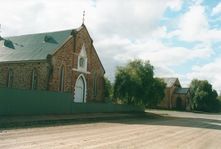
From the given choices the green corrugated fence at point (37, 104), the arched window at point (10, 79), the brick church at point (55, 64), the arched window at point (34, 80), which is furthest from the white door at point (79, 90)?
the arched window at point (10, 79)

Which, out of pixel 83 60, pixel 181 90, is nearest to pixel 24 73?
pixel 83 60

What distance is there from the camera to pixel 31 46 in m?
42.9

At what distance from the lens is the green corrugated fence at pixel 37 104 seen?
2630 cm

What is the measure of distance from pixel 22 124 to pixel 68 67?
1899cm

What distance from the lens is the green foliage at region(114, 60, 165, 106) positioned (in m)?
45.5

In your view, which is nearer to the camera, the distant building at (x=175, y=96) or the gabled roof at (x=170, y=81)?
the distant building at (x=175, y=96)

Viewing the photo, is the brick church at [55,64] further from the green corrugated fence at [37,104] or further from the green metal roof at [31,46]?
the green corrugated fence at [37,104]

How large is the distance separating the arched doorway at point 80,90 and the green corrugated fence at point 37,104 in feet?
15.0

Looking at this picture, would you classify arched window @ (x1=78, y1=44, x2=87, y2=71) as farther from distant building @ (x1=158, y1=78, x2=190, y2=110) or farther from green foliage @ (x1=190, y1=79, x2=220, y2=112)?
distant building @ (x1=158, y1=78, x2=190, y2=110)

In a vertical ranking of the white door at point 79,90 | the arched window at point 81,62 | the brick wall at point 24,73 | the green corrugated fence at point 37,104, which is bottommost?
the green corrugated fence at point 37,104

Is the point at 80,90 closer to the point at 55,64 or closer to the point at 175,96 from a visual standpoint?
the point at 55,64

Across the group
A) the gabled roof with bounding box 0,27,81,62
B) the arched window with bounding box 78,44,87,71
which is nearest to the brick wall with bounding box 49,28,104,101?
the arched window with bounding box 78,44,87,71

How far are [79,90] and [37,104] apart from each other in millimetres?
13663

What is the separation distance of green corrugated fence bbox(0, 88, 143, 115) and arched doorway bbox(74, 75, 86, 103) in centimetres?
456
